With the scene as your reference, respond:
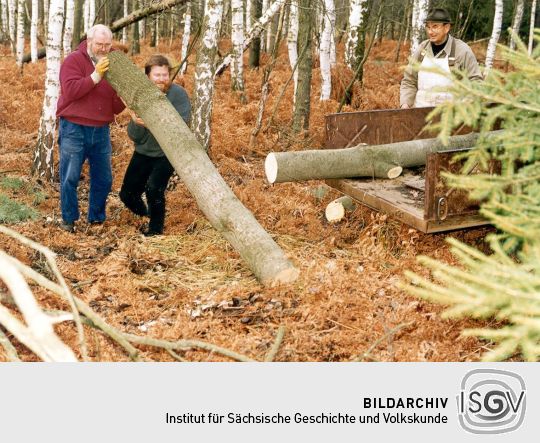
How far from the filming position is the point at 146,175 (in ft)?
22.5

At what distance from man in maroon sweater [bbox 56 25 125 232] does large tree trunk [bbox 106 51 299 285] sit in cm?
22

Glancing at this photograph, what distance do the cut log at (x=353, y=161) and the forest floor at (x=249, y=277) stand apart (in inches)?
22.3

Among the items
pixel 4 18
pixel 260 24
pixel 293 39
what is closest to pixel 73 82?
pixel 260 24

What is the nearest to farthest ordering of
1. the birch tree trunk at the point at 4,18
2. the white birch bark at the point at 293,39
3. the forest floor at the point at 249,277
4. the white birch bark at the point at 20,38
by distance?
the forest floor at the point at 249,277, the white birch bark at the point at 293,39, the white birch bark at the point at 20,38, the birch tree trunk at the point at 4,18

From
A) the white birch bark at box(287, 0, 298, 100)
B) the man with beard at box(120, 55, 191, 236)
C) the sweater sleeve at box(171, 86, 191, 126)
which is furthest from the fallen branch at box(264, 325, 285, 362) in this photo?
the white birch bark at box(287, 0, 298, 100)

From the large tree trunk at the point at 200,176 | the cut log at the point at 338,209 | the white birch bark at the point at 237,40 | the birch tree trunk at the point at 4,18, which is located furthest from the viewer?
the birch tree trunk at the point at 4,18

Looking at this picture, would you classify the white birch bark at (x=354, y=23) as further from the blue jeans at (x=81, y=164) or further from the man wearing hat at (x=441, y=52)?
the blue jeans at (x=81, y=164)

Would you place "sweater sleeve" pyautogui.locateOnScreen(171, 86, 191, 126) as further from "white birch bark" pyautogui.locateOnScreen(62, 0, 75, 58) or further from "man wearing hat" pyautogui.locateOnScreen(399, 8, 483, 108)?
"white birch bark" pyautogui.locateOnScreen(62, 0, 75, 58)

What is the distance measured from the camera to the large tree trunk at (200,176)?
17.6 feet

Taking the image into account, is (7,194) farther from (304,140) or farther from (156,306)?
(304,140)

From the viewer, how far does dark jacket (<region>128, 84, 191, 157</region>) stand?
6566 millimetres

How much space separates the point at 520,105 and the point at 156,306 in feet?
11.1

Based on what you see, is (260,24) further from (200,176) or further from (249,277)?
(249,277)
